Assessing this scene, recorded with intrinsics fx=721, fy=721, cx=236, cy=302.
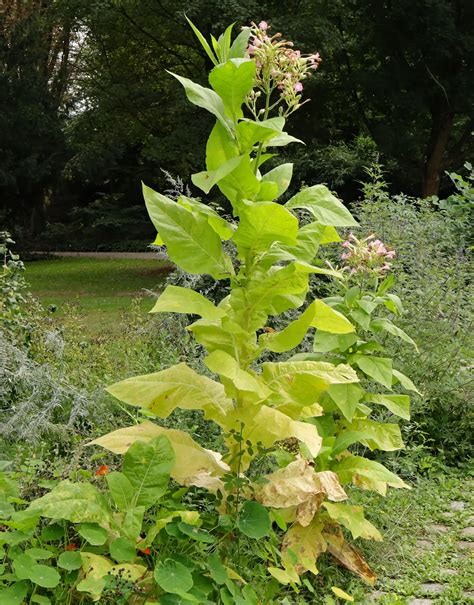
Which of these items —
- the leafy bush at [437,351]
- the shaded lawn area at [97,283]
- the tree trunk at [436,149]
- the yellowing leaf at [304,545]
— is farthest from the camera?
the tree trunk at [436,149]

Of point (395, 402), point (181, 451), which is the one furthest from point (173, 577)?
point (395, 402)

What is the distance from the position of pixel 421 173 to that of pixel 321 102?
2.84 meters

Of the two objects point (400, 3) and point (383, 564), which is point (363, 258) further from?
point (400, 3)

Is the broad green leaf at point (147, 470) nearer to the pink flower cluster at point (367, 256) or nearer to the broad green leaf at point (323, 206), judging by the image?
the broad green leaf at point (323, 206)

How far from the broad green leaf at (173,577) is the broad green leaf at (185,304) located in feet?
2.78

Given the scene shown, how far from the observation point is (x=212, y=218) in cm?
272

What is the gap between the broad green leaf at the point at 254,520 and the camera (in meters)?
2.51

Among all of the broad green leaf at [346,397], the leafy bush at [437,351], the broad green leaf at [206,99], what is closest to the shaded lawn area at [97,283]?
the leafy bush at [437,351]

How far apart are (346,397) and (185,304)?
104 centimetres

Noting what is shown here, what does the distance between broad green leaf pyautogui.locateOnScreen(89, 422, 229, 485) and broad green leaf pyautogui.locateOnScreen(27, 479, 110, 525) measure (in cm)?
25

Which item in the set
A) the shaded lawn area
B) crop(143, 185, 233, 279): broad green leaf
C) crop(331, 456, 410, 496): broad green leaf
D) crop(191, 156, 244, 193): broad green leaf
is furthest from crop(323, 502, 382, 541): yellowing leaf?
the shaded lawn area

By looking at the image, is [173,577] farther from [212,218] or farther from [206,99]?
[206,99]

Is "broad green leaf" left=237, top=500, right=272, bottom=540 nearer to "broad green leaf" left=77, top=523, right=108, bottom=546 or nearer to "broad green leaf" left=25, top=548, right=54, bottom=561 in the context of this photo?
"broad green leaf" left=77, top=523, right=108, bottom=546

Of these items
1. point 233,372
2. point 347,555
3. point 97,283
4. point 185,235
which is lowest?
point 97,283
